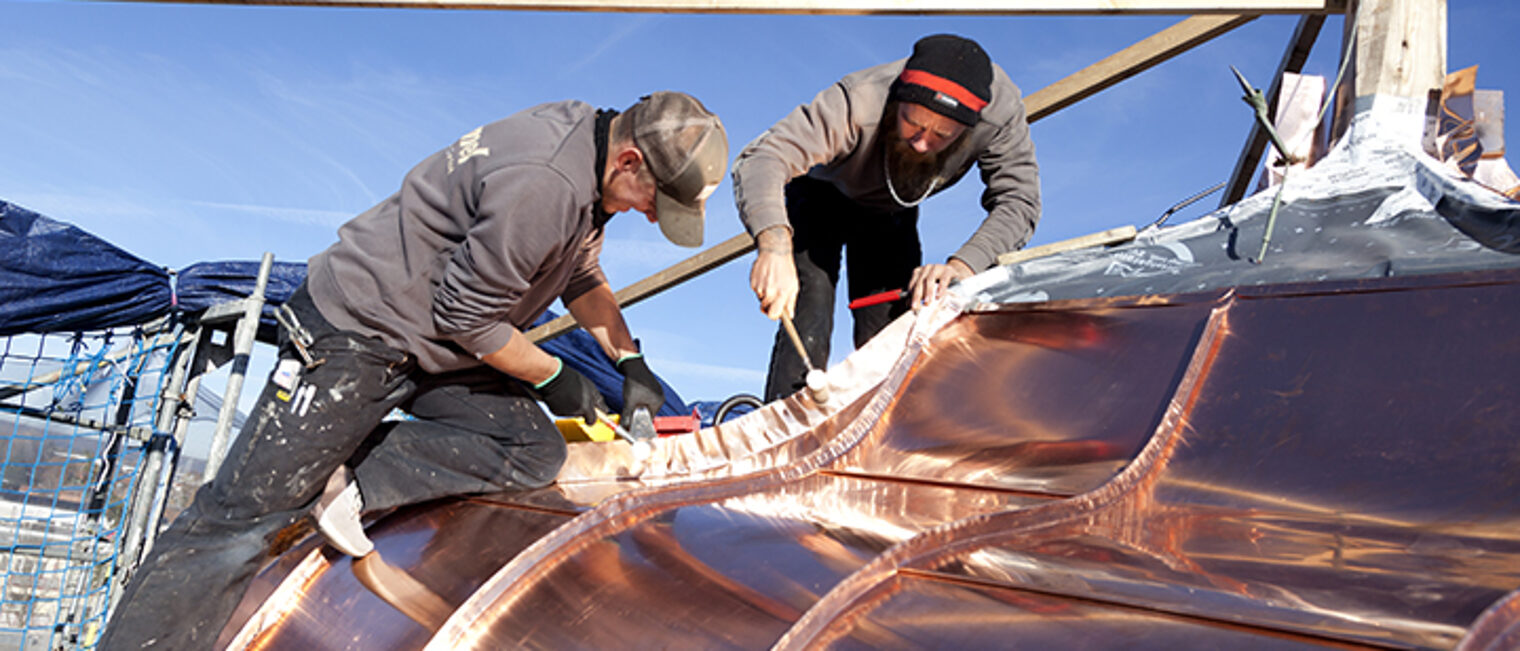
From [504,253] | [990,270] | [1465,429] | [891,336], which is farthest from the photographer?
[990,270]

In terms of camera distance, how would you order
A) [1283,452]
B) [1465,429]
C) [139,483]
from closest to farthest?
[1465,429] < [1283,452] < [139,483]

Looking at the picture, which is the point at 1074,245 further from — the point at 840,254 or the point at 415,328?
the point at 415,328

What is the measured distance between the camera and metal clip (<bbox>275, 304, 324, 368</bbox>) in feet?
7.08

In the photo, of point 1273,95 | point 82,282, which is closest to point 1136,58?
point 1273,95

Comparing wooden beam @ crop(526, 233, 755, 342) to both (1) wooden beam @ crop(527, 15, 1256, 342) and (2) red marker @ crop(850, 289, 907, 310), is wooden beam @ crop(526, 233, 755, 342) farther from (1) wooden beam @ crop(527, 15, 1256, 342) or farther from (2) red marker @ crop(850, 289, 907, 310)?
(2) red marker @ crop(850, 289, 907, 310)

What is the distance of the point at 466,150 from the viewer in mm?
→ 2189

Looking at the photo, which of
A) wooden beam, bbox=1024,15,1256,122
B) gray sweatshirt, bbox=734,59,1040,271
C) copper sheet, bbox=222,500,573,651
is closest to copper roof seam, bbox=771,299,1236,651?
copper sheet, bbox=222,500,573,651

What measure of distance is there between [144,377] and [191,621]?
447 cm

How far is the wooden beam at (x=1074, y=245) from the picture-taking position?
3.05 m

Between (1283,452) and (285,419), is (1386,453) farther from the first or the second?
(285,419)

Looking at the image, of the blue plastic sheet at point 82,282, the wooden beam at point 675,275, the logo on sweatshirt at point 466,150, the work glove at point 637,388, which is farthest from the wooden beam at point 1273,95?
the blue plastic sheet at point 82,282

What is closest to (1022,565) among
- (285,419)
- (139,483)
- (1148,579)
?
(1148,579)

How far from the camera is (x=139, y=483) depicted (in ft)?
18.7

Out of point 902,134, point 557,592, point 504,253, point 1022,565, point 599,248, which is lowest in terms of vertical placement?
point 557,592
